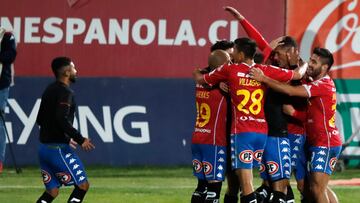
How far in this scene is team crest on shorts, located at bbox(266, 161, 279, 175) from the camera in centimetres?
1435

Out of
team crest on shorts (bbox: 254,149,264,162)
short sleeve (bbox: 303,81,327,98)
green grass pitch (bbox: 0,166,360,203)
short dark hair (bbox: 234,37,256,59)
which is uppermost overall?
short dark hair (bbox: 234,37,256,59)

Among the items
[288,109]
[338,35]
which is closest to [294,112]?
[288,109]

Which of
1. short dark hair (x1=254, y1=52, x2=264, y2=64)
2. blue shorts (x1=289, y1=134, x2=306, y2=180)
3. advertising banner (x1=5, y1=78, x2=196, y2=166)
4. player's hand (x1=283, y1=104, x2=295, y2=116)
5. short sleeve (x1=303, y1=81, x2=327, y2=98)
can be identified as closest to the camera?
short sleeve (x1=303, y1=81, x2=327, y2=98)

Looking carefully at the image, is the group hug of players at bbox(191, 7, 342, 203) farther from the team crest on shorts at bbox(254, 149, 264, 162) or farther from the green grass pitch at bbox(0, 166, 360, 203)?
the green grass pitch at bbox(0, 166, 360, 203)

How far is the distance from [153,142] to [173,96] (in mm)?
905

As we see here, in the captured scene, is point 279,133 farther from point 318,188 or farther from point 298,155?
point 318,188

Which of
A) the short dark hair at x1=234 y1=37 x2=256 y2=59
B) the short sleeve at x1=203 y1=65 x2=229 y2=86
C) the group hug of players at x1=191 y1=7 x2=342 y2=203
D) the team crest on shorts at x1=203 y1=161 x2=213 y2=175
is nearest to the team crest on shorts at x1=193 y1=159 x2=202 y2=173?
the group hug of players at x1=191 y1=7 x2=342 y2=203

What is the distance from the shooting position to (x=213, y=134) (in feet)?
47.7

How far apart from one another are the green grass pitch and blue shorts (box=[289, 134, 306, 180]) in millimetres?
Result: 2155

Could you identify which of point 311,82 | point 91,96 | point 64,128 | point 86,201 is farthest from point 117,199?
point 91,96

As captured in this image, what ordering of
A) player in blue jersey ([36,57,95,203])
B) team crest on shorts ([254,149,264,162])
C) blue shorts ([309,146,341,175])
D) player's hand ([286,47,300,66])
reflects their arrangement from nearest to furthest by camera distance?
team crest on shorts ([254,149,264,162]) → blue shorts ([309,146,341,175]) → player in blue jersey ([36,57,95,203]) → player's hand ([286,47,300,66])

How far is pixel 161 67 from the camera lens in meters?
21.8

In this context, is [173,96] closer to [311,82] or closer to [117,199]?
[117,199]

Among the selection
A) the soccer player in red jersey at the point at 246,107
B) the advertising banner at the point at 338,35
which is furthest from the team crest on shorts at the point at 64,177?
the advertising banner at the point at 338,35
